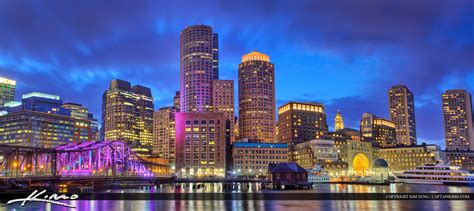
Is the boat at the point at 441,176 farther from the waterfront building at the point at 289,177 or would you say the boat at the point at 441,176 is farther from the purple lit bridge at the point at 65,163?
the purple lit bridge at the point at 65,163

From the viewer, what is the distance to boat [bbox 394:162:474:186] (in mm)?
152875

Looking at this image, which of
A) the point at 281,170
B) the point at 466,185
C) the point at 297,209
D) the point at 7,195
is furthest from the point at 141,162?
the point at 297,209

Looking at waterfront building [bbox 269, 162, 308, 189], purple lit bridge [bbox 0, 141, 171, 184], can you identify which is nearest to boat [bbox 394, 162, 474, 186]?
waterfront building [bbox 269, 162, 308, 189]

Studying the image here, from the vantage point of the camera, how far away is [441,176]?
15662 cm

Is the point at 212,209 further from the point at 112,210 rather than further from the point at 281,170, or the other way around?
the point at 281,170

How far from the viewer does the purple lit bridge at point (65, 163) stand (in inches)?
4048

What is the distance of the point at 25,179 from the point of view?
95.9 metres

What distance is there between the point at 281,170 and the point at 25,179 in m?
75.0

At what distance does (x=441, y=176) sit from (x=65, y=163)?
418 ft

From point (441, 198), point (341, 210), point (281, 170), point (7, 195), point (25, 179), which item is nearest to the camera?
point (341, 210)

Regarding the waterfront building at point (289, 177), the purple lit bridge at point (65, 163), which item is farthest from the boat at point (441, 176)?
the purple lit bridge at point (65, 163)

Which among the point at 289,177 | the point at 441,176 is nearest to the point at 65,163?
the point at 289,177

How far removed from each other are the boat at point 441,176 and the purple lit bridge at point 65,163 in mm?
100351

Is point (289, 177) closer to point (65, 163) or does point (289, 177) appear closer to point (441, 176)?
point (441, 176)
